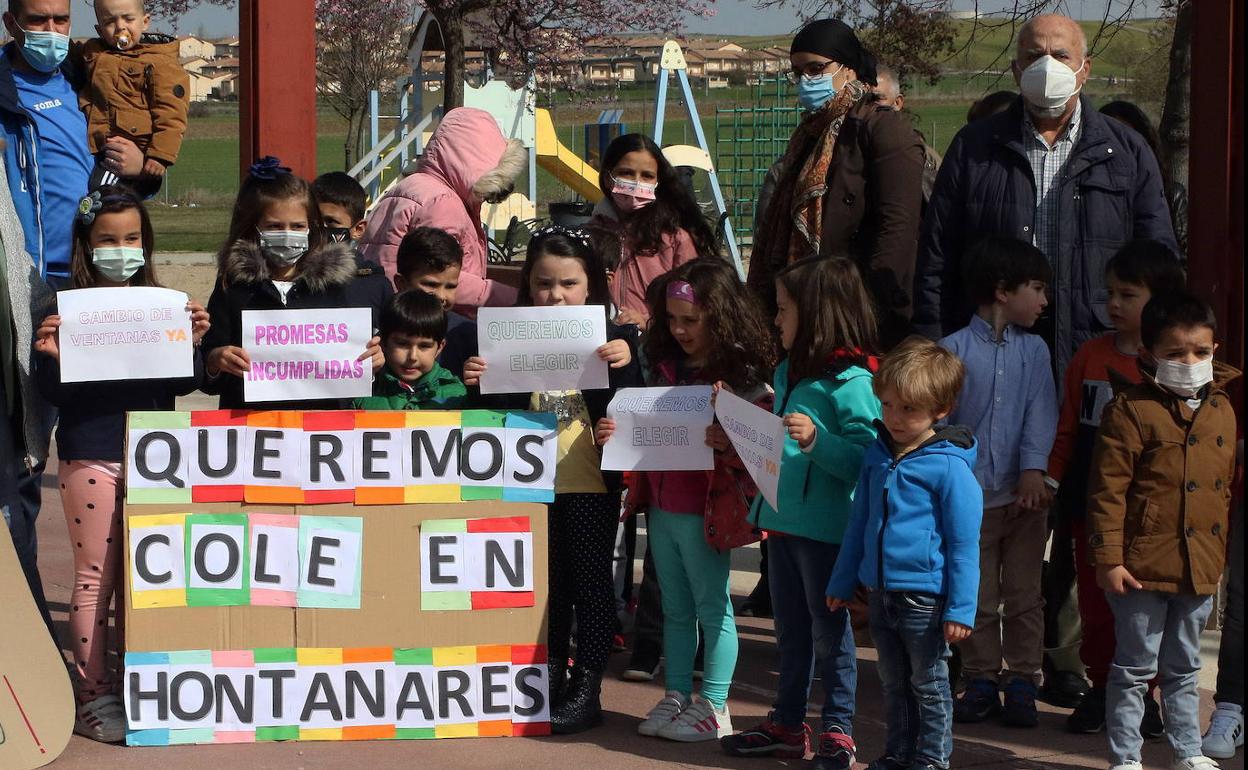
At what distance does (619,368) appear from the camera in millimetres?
5203

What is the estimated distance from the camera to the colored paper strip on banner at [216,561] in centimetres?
507

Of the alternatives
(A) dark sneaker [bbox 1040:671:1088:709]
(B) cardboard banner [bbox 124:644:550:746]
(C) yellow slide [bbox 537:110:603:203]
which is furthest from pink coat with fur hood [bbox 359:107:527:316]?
(C) yellow slide [bbox 537:110:603:203]

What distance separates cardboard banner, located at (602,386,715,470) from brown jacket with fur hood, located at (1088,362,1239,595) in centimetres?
125

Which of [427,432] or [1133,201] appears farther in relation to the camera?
[1133,201]

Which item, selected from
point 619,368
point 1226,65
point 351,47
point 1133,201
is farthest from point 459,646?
point 351,47

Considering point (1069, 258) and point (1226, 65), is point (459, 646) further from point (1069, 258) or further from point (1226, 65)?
point (1226, 65)

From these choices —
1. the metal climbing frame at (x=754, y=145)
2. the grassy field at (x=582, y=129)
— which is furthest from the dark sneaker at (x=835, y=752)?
the grassy field at (x=582, y=129)

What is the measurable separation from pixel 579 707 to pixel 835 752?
946mm

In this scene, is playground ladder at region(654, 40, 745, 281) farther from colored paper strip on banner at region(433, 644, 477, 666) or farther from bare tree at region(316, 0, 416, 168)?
colored paper strip on banner at region(433, 644, 477, 666)

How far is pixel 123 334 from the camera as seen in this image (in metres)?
5.00

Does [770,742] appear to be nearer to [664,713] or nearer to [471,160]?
[664,713]

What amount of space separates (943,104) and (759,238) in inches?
1694

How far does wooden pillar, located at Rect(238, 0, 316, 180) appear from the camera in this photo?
687 cm

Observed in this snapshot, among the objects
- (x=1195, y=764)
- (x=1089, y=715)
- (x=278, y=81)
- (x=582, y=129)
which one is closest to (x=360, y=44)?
(x=582, y=129)
